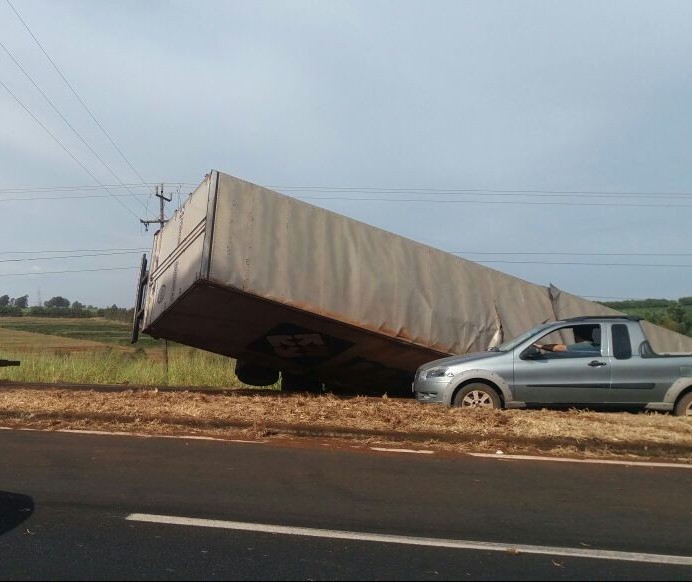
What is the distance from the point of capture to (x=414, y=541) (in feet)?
16.0

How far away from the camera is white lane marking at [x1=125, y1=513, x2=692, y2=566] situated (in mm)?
4637

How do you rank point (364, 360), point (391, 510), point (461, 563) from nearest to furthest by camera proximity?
point (461, 563) → point (391, 510) → point (364, 360)

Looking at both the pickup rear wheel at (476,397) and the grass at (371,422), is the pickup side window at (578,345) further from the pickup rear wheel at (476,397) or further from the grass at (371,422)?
the pickup rear wheel at (476,397)

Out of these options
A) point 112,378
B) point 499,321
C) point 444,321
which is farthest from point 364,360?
point 112,378

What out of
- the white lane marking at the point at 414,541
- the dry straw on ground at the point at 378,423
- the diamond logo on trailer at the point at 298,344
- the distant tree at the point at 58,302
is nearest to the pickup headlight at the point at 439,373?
the dry straw on ground at the point at 378,423

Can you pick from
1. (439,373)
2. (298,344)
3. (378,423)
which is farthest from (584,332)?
(298,344)

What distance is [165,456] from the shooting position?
7520 millimetres

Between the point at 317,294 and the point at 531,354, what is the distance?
3491 mm

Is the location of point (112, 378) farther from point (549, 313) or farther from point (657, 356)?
point (657, 356)

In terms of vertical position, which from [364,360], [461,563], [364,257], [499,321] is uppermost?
[364,257]

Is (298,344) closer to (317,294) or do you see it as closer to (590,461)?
(317,294)

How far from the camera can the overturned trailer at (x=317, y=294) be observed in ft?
35.8

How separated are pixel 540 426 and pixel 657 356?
8.37ft

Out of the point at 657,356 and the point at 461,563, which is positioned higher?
the point at 657,356
